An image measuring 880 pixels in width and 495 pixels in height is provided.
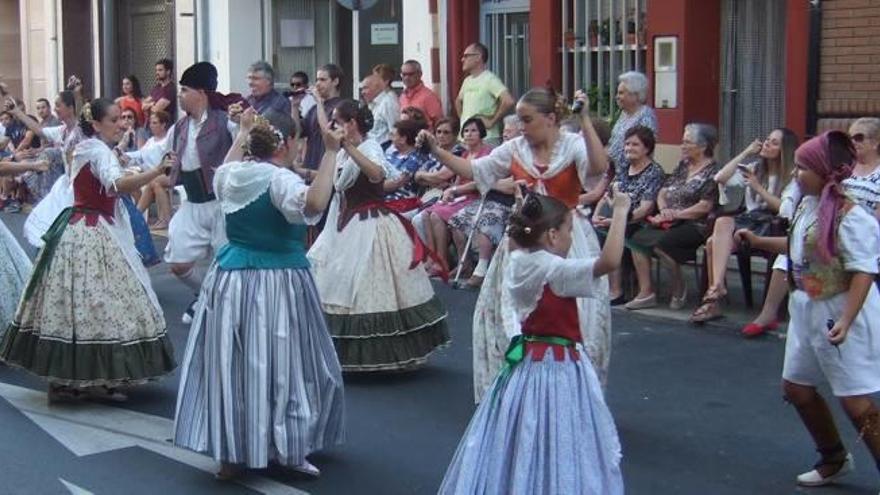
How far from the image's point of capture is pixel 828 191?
19.3 feet

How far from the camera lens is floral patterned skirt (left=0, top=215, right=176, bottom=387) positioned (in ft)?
25.0

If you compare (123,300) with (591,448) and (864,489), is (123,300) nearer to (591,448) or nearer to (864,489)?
(591,448)

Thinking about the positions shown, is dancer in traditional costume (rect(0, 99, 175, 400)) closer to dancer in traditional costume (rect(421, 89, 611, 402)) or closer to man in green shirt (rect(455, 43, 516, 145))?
dancer in traditional costume (rect(421, 89, 611, 402))

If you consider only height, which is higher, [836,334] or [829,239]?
[829,239]

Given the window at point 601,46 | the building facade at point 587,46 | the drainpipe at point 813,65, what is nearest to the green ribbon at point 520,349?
the building facade at point 587,46

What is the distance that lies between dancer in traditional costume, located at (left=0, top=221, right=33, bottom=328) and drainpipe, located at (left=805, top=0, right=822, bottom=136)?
21.4 feet

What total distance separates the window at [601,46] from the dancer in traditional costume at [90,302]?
709 centimetres

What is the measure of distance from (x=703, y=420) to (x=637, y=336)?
7.50 feet

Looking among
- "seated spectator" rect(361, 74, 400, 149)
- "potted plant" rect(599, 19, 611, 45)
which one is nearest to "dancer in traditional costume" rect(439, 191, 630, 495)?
"seated spectator" rect(361, 74, 400, 149)

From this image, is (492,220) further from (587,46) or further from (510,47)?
(510,47)

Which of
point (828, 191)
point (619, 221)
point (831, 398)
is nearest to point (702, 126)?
point (831, 398)

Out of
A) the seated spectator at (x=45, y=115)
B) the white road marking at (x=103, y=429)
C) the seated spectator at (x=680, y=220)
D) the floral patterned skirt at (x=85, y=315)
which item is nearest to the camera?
the white road marking at (x=103, y=429)

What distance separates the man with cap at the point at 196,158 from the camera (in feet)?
31.9

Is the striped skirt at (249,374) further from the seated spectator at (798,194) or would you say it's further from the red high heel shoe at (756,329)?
the red high heel shoe at (756,329)
